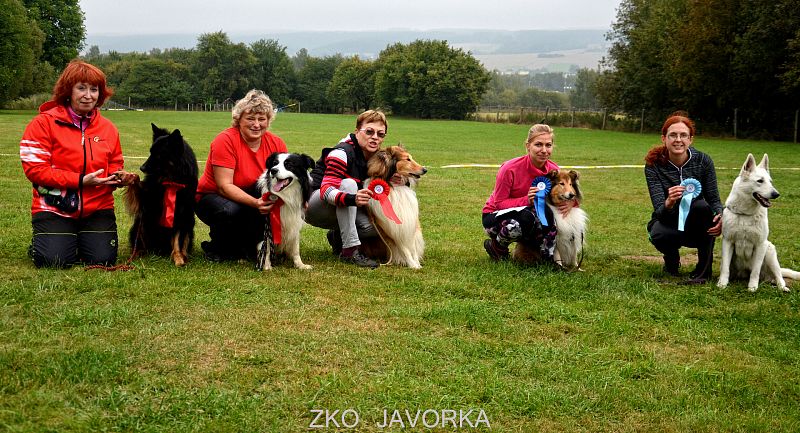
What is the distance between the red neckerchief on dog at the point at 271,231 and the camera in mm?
6020

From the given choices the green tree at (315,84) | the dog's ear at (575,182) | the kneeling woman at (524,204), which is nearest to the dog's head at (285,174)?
the kneeling woman at (524,204)

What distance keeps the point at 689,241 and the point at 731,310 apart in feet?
3.83

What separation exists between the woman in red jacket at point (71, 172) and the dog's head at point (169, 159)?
0.21m

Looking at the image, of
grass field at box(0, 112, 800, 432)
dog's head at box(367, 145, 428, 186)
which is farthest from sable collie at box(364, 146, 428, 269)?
grass field at box(0, 112, 800, 432)

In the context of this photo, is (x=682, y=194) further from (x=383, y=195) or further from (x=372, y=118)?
(x=372, y=118)

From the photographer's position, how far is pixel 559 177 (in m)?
6.23

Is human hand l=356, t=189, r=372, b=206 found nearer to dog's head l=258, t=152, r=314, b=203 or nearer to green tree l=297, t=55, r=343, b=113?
dog's head l=258, t=152, r=314, b=203

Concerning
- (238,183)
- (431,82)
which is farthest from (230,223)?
(431,82)

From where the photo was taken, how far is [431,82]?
219ft

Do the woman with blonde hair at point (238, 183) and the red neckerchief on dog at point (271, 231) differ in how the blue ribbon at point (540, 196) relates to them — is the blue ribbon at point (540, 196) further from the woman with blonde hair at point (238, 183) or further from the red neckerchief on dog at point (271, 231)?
the woman with blonde hair at point (238, 183)

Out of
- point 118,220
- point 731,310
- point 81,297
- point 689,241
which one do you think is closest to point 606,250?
point 689,241

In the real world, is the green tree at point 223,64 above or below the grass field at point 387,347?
above

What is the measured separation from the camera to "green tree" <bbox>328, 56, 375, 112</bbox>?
3164 inches

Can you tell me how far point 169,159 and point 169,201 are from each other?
371 millimetres
